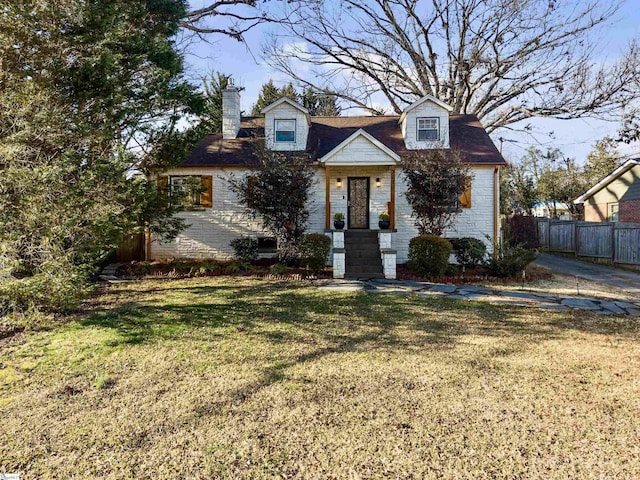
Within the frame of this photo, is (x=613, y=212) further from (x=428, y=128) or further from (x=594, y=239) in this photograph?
(x=428, y=128)

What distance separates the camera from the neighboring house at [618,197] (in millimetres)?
16422

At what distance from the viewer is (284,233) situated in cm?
1098

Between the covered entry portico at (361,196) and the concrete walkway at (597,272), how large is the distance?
581 cm

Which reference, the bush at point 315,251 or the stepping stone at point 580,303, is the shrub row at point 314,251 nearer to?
the bush at point 315,251

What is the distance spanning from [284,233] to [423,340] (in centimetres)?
654

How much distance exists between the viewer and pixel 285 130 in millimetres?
13562

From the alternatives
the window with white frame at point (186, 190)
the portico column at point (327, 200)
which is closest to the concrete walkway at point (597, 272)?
the portico column at point (327, 200)

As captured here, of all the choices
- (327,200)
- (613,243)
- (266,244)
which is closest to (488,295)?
(327,200)

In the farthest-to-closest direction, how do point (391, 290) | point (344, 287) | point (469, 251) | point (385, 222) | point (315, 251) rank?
1. point (385, 222)
2. point (469, 251)
3. point (315, 251)
4. point (344, 287)
5. point (391, 290)

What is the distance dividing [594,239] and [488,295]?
975 centimetres

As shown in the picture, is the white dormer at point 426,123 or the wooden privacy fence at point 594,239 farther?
the white dormer at point 426,123

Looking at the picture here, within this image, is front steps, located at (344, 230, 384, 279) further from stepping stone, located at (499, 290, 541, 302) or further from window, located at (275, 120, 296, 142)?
window, located at (275, 120, 296, 142)

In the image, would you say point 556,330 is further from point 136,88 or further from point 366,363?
point 136,88

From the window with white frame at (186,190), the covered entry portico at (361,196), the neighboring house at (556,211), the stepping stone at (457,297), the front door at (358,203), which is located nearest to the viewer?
the stepping stone at (457,297)
